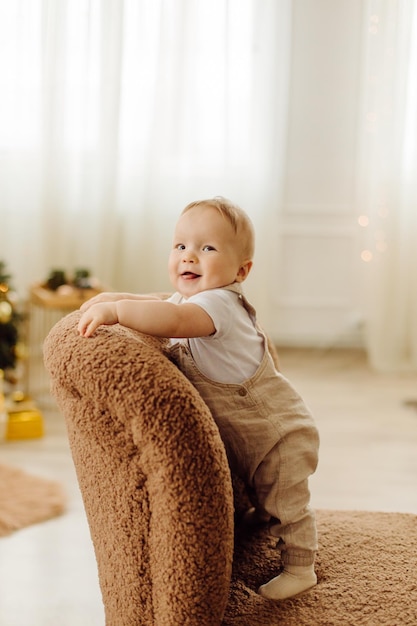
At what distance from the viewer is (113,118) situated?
4.32m

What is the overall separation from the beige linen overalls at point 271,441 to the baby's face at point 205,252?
0.04 m

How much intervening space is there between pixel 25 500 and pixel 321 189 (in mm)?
2751

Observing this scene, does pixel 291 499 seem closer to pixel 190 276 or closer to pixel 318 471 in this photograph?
pixel 190 276

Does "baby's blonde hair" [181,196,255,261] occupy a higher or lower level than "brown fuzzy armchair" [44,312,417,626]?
higher

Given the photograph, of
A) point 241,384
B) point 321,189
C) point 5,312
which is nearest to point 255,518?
point 241,384

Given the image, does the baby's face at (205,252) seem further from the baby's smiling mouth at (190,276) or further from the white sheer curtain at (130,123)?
the white sheer curtain at (130,123)

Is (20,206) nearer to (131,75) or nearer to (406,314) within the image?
(131,75)

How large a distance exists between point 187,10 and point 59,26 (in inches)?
26.2

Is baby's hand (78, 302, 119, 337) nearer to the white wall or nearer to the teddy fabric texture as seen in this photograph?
the teddy fabric texture

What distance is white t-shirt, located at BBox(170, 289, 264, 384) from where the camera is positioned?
→ 137 cm

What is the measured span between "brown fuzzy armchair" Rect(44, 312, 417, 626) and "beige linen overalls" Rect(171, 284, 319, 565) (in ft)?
0.26

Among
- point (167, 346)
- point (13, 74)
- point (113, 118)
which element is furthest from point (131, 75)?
point (167, 346)

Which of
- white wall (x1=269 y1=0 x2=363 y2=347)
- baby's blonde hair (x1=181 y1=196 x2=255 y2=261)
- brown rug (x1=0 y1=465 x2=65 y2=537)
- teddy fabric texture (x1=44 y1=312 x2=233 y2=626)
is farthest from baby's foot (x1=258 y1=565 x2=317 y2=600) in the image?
white wall (x1=269 y1=0 x2=363 y2=347)

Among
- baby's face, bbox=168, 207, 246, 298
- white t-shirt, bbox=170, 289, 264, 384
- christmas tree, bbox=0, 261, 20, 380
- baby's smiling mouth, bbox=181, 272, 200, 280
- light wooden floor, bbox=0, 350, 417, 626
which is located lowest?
light wooden floor, bbox=0, 350, 417, 626
